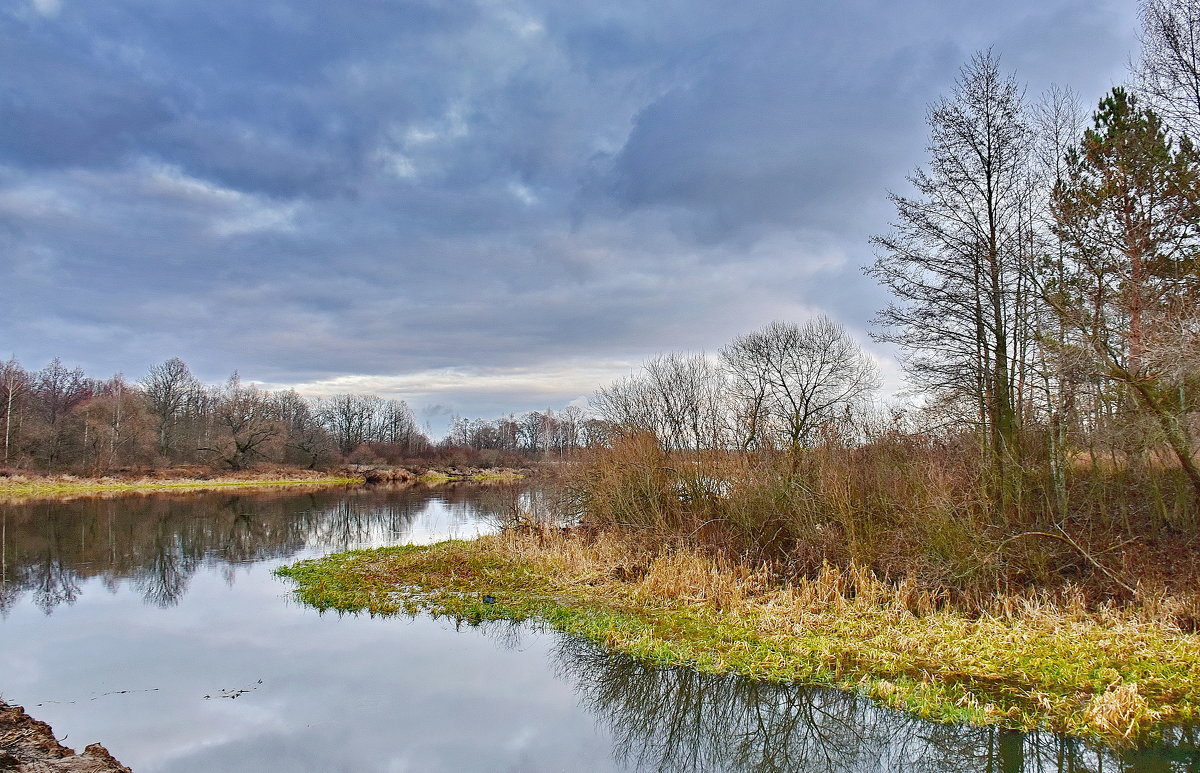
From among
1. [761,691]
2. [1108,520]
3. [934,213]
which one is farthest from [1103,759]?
[934,213]

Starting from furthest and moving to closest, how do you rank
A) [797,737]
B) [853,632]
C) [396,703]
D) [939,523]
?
[939,523] < [853,632] < [396,703] < [797,737]

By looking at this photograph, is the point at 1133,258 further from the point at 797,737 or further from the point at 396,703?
the point at 396,703

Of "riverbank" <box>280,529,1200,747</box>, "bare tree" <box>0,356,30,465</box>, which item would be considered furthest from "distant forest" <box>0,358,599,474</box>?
"riverbank" <box>280,529,1200,747</box>

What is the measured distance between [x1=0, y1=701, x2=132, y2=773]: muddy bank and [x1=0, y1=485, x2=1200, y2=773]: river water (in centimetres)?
57

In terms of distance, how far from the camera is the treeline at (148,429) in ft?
168

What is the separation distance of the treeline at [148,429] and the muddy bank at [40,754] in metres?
52.1

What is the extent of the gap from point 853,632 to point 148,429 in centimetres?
6469

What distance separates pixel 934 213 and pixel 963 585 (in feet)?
27.9

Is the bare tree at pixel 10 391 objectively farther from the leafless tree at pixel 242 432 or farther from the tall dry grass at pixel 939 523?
the tall dry grass at pixel 939 523

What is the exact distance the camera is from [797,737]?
707 cm

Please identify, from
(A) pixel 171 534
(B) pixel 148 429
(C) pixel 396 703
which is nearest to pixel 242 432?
(B) pixel 148 429

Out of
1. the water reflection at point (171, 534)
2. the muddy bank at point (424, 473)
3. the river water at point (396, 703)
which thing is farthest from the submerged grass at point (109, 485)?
the river water at point (396, 703)

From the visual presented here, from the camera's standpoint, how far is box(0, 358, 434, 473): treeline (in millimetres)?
51312

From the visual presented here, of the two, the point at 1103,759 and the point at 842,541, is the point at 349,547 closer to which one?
the point at 842,541
